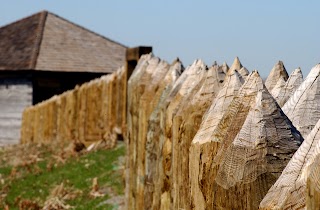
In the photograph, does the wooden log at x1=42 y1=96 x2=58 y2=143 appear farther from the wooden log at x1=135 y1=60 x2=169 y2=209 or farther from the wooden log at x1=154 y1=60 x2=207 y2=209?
the wooden log at x1=154 y1=60 x2=207 y2=209

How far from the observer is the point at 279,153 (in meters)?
2.31

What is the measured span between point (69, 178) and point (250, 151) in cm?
764

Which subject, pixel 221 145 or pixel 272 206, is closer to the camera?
pixel 272 206

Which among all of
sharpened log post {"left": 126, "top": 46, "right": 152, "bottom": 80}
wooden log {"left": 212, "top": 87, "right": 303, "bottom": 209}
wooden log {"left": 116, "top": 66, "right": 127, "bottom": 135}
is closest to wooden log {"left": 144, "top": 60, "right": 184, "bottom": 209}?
wooden log {"left": 212, "top": 87, "right": 303, "bottom": 209}

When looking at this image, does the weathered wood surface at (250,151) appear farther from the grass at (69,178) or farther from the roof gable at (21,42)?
the roof gable at (21,42)

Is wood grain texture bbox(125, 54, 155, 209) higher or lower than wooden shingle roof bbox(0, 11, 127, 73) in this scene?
lower

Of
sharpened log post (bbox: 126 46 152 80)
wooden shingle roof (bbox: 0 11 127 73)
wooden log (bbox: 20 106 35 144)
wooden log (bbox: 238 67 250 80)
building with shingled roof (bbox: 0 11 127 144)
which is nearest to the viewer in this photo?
wooden log (bbox: 238 67 250 80)

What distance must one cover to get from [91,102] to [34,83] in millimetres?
11068

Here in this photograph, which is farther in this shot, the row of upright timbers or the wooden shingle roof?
the wooden shingle roof

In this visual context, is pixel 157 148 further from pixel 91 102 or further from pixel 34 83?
pixel 34 83

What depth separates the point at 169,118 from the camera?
3.86 m

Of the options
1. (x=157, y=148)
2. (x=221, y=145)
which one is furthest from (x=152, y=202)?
(x=221, y=145)

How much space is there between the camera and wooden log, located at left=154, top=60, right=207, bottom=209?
3.73 metres

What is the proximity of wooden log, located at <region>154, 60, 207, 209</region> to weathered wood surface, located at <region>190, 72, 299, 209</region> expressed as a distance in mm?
1063
